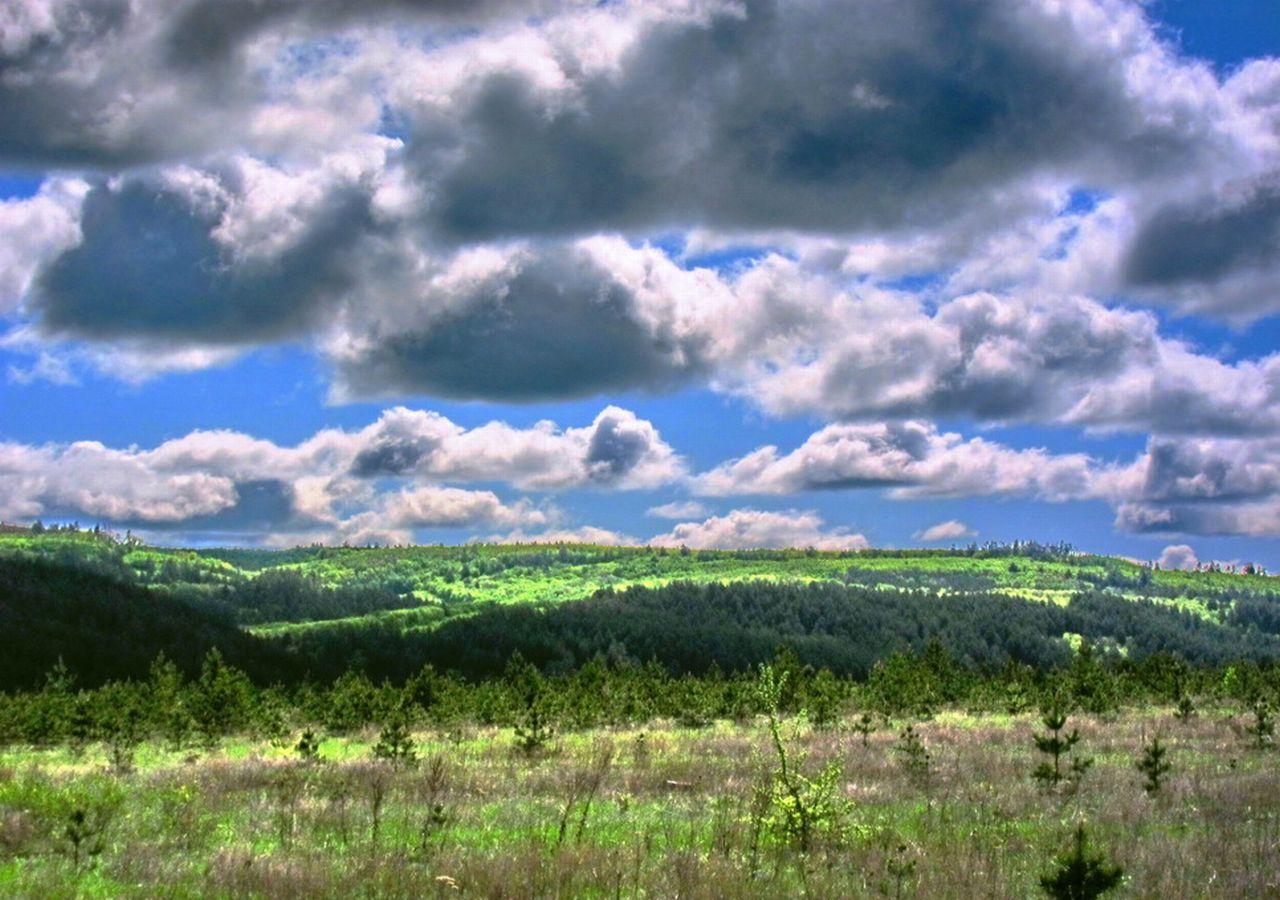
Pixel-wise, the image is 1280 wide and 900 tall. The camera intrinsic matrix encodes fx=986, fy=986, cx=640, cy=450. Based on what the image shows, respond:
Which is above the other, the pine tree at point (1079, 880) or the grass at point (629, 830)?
the pine tree at point (1079, 880)

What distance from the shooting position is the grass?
11383 millimetres

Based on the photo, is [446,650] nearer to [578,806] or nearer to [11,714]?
[11,714]

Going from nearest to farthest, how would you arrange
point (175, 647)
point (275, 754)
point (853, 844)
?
point (853, 844)
point (275, 754)
point (175, 647)

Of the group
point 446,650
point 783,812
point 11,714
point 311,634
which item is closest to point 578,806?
point 783,812

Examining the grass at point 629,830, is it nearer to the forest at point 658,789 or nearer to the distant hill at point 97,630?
the forest at point 658,789

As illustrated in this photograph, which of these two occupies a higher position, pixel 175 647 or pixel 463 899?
pixel 463 899

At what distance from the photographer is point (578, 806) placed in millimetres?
18859

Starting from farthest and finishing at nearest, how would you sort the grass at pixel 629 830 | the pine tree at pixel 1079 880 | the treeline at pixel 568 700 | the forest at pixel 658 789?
the treeline at pixel 568 700 → the forest at pixel 658 789 → the grass at pixel 629 830 → the pine tree at pixel 1079 880

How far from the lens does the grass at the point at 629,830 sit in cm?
1138

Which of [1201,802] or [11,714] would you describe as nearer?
[1201,802]

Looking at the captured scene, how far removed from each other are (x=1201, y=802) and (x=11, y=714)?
5336 centimetres

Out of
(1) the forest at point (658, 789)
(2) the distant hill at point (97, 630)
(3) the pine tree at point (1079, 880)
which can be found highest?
(3) the pine tree at point (1079, 880)

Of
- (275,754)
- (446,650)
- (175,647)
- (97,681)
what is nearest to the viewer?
(275,754)

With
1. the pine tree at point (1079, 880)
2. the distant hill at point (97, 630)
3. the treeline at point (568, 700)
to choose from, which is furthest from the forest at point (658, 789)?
the distant hill at point (97, 630)
